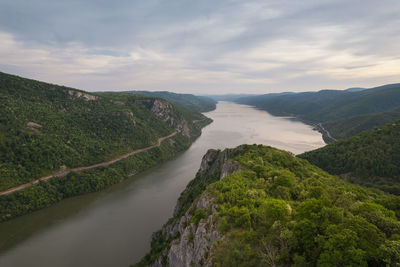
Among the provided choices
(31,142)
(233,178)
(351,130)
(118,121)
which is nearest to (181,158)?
(118,121)

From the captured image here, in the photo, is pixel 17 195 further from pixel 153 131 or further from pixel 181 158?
pixel 153 131

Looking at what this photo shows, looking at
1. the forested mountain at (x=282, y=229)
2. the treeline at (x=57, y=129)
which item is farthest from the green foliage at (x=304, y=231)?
the treeline at (x=57, y=129)

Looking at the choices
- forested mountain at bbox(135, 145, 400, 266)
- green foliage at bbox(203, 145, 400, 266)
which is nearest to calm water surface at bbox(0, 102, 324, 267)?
forested mountain at bbox(135, 145, 400, 266)

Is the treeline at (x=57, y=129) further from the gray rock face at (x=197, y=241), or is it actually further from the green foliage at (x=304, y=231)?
the green foliage at (x=304, y=231)

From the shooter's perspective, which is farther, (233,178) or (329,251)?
(233,178)

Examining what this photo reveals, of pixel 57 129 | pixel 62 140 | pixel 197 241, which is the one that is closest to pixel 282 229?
pixel 197 241

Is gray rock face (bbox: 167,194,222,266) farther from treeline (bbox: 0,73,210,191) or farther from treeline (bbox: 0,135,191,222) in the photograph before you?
treeline (bbox: 0,73,210,191)

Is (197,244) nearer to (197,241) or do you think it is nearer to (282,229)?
(197,241)
